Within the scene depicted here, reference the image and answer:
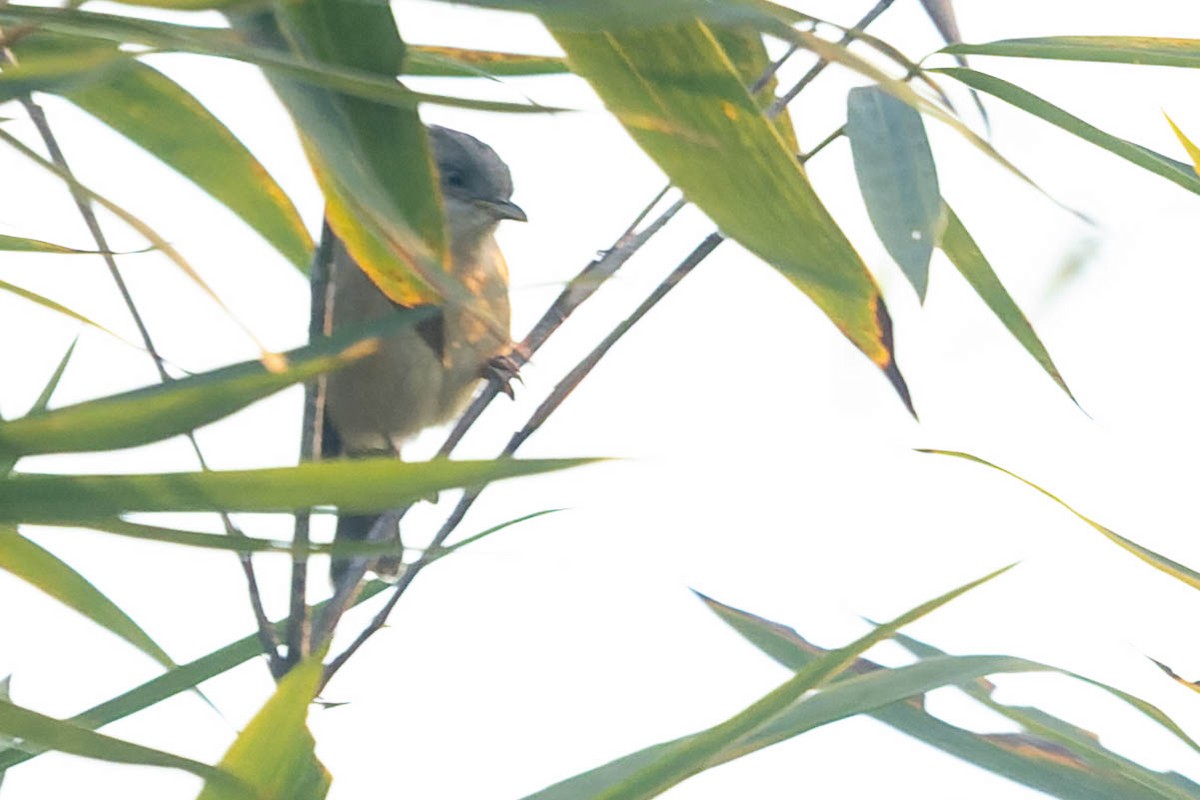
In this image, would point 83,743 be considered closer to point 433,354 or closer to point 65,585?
point 65,585

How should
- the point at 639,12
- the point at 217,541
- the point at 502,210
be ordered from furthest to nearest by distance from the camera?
1. the point at 502,210
2. the point at 217,541
3. the point at 639,12

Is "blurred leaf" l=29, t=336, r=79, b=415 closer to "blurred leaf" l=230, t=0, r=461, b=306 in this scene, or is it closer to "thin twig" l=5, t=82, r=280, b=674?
"thin twig" l=5, t=82, r=280, b=674

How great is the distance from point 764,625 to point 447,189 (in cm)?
156

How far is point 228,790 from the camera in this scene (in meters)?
0.92

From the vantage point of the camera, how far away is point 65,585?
107 cm

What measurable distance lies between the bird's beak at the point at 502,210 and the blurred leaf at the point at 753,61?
1379 millimetres

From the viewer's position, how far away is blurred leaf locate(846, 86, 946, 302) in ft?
3.84

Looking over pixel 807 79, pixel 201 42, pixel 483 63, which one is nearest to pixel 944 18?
pixel 807 79

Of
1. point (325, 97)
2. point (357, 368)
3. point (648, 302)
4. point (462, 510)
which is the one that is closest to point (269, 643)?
point (462, 510)

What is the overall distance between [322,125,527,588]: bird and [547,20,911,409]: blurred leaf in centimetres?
162

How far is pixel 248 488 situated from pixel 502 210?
196 cm

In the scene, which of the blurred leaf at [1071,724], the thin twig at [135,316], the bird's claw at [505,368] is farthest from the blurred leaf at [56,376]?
the bird's claw at [505,368]

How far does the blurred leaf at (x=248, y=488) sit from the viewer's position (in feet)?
2.76

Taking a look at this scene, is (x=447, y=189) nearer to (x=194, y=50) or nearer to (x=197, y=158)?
(x=197, y=158)
